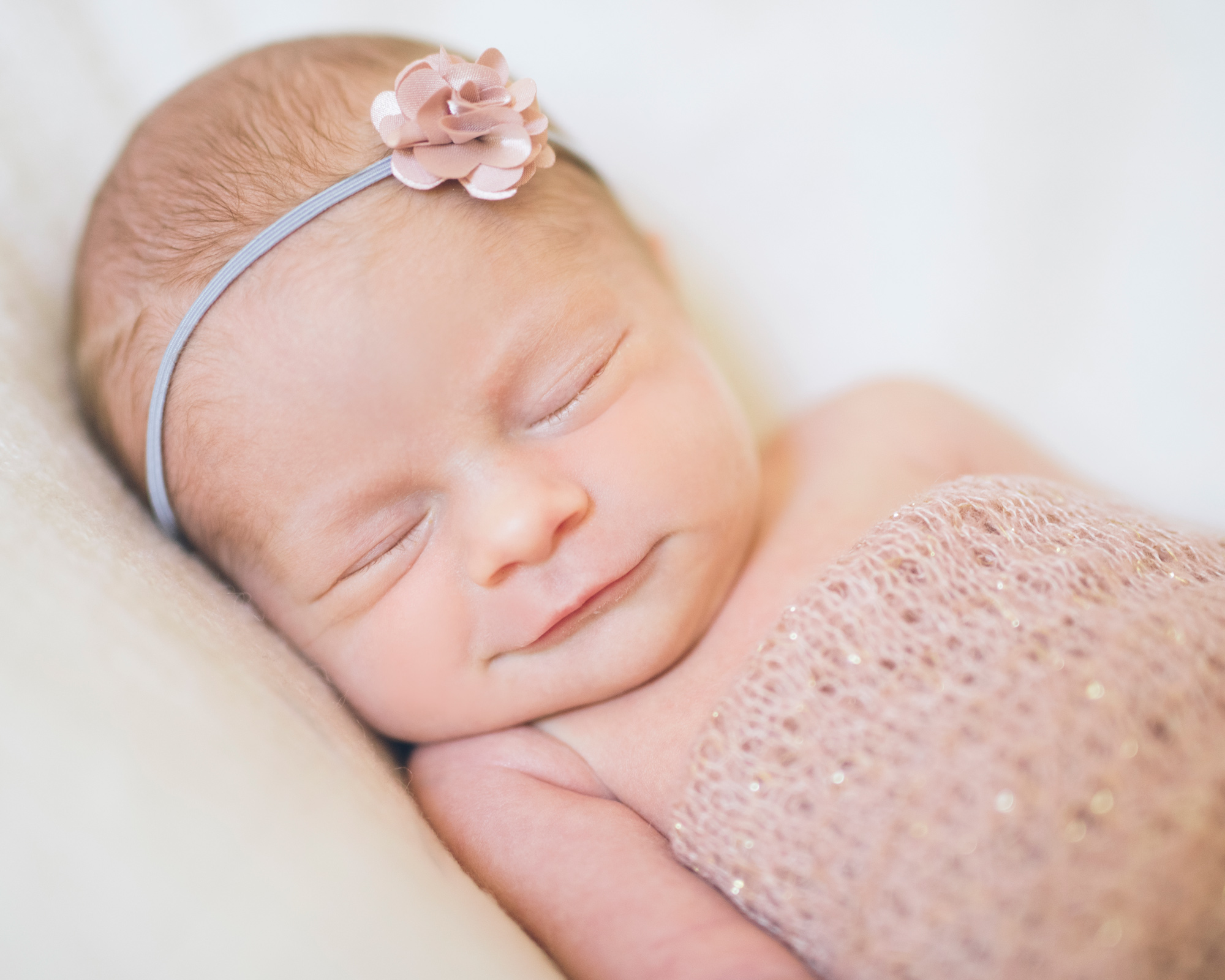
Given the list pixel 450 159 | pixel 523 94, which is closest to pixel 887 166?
pixel 523 94

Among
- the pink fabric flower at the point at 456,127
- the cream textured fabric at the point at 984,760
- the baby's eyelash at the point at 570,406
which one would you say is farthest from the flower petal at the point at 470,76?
the cream textured fabric at the point at 984,760

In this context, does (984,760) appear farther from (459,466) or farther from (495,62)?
(495,62)

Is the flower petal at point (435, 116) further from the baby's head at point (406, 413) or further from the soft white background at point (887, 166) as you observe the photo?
the soft white background at point (887, 166)

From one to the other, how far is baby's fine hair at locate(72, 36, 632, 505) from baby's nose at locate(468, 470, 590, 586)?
33cm

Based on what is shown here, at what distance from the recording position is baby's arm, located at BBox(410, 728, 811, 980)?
801 millimetres

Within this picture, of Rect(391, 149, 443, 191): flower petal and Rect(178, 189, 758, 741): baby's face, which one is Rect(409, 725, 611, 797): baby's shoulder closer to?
Rect(178, 189, 758, 741): baby's face

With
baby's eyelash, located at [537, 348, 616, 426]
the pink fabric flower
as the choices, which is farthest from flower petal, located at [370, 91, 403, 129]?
baby's eyelash, located at [537, 348, 616, 426]

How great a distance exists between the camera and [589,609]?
1.05 m

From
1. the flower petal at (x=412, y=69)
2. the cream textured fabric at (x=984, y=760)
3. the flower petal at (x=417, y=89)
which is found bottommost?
the cream textured fabric at (x=984, y=760)

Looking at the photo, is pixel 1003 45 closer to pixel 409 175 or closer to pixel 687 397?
pixel 687 397

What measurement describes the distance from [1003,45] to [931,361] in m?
0.54

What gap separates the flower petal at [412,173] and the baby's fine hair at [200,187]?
3cm

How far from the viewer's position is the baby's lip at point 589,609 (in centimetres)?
104

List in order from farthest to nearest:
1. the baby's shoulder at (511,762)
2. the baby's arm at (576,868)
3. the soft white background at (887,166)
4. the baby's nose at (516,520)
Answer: the soft white background at (887,166), the baby's shoulder at (511,762), the baby's nose at (516,520), the baby's arm at (576,868)
